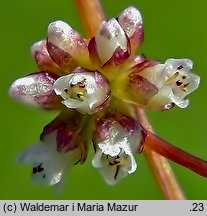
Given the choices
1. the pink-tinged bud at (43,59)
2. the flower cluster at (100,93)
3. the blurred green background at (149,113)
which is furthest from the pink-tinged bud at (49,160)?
the blurred green background at (149,113)

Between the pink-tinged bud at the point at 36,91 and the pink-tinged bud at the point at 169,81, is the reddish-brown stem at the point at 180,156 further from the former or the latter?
the pink-tinged bud at the point at 36,91

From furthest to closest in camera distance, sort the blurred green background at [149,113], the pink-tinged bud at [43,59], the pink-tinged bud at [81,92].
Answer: the blurred green background at [149,113] → the pink-tinged bud at [43,59] → the pink-tinged bud at [81,92]

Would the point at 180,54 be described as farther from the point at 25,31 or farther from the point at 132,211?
the point at 132,211

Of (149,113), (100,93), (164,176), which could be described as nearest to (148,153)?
(164,176)

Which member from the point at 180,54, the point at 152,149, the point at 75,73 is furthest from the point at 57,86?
the point at 180,54

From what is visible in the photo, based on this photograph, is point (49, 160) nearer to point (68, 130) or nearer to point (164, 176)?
point (68, 130)

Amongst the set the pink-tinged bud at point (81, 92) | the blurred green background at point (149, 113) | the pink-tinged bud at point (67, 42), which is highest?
the pink-tinged bud at point (67, 42)
